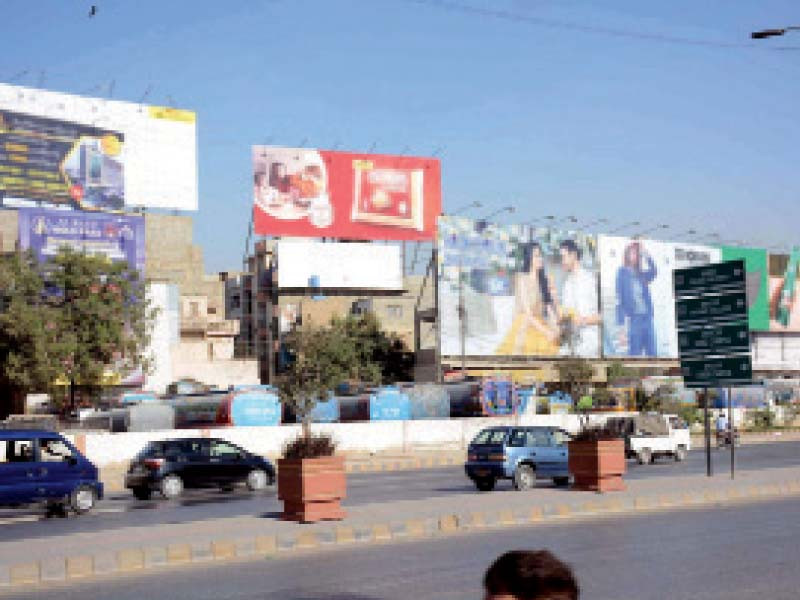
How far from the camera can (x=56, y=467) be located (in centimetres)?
2283

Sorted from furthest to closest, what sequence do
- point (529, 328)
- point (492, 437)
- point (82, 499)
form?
point (529, 328) → point (492, 437) → point (82, 499)

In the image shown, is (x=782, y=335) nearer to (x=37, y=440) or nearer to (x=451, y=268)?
(x=451, y=268)

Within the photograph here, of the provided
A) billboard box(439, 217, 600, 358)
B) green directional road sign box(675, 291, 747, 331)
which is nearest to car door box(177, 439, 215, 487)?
green directional road sign box(675, 291, 747, 331)

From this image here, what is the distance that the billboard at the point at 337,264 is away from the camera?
94.8 metres

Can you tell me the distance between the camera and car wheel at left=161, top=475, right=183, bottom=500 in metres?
27.4

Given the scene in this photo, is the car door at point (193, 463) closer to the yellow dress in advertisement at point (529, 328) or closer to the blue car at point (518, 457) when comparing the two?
the blue car at point (518, 457)

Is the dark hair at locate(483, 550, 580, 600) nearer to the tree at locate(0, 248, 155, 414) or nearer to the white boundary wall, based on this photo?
the white boundary wall

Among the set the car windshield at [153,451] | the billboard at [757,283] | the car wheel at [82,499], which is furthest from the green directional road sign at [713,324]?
the billboard at [757,283]

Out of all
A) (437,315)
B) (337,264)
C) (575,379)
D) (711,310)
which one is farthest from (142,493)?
(337,264)

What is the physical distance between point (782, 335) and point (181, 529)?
11619cm

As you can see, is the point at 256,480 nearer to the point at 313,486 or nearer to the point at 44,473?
the point at 44,473

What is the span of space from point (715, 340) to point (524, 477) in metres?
5.23

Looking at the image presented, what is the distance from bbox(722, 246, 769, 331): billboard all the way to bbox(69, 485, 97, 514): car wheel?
10325cm

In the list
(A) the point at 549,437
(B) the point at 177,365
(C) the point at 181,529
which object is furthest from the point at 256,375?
(C) the point at 181,529
